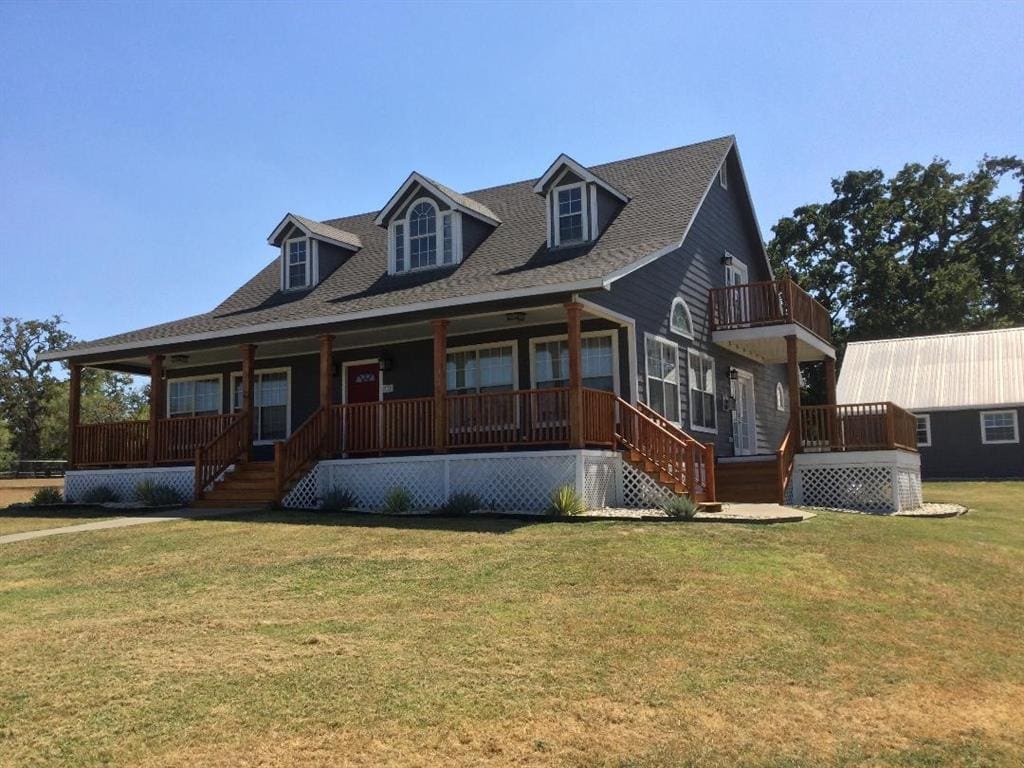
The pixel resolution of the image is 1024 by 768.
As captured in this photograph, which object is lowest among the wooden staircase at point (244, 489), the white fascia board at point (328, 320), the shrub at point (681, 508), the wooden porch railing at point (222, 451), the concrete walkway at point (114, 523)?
the concrete walkway at point (114, 523)

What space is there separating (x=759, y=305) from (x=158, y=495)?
44.6ft

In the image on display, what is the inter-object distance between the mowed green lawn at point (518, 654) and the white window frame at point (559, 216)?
8789mm

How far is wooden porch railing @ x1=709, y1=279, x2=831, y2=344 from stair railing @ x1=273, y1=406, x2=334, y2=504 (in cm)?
919

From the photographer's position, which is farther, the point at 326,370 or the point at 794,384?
the point at 794,384

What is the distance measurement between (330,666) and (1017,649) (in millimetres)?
5545

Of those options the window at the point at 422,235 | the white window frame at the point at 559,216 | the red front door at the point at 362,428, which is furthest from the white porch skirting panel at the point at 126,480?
the white window frame at the point at 559,216

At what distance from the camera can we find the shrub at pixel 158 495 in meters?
17.8

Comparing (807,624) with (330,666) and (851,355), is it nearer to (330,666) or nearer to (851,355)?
(330,666)

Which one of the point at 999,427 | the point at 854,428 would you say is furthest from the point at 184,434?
the point at 999,427

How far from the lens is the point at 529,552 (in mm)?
10320

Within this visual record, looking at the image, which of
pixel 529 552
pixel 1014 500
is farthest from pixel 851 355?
pixel 529 552

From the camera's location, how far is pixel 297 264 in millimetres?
22297

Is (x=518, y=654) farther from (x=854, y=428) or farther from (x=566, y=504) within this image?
(x=854, y=428)

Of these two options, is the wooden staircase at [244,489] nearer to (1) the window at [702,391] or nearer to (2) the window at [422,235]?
(2) the window at [422,235]
